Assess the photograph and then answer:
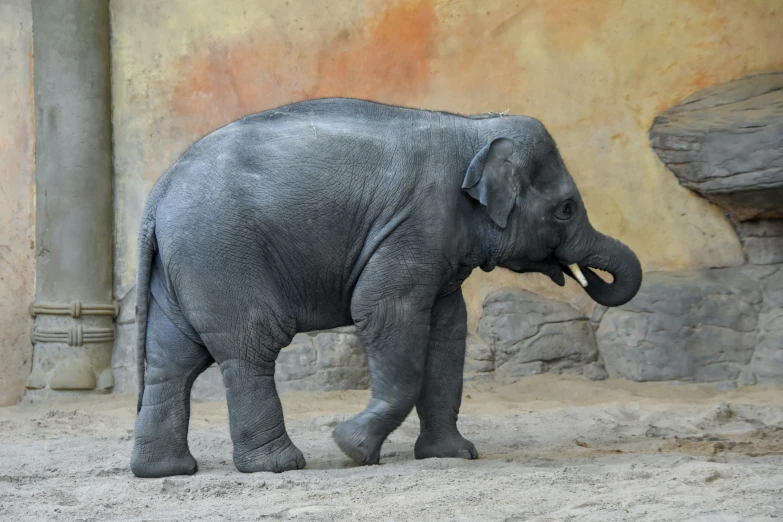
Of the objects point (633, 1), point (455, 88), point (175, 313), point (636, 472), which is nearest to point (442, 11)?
point (455, 88)

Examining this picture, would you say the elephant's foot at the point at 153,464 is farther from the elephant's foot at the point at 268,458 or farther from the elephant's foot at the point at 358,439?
the elephant's foot at the point at 358,439

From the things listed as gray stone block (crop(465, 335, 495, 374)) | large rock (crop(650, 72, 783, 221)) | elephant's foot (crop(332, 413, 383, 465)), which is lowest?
elephant's foot (crop(332, 413, 383, 465))

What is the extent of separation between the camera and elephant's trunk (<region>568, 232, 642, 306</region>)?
4980mm

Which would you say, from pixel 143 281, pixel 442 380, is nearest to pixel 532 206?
pixel 442 380

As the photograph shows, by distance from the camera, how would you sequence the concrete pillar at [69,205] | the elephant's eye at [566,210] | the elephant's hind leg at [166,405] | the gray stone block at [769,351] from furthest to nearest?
the concrete pillar at [69,205] → the gray stone block at [769,351] → the elephant's eye at [566,210] → the elephant's hind leg at [166,405]

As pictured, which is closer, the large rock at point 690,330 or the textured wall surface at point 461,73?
the large rock at point 690,330

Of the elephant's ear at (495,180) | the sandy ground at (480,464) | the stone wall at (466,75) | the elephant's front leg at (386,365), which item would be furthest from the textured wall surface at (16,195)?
the elephant's ear at (495,180)

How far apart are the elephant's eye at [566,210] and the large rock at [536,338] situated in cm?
256

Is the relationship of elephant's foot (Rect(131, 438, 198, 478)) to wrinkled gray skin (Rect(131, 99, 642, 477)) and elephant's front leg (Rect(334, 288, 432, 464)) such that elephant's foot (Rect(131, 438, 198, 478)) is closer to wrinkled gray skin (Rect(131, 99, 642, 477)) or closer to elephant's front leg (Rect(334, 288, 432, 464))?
wrinkled gray skin (Rect(131, 99, 642, 477))

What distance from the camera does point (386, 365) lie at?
178 inches

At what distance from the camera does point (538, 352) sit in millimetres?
7352

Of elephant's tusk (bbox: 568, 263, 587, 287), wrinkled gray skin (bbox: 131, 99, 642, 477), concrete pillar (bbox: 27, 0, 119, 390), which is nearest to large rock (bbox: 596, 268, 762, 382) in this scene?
elephant's tusk (bbox: 568, 263, 587, 287)

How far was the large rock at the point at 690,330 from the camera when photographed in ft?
23.6

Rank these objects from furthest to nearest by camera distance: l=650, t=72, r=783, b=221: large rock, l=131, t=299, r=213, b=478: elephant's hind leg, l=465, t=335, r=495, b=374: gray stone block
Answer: l=465, t=335, r=495, b=374: gray stone block < l=650, t=72, r=783, b=221: large rock < l=131, t=299, r=213, b=478: elephant's hind leg
